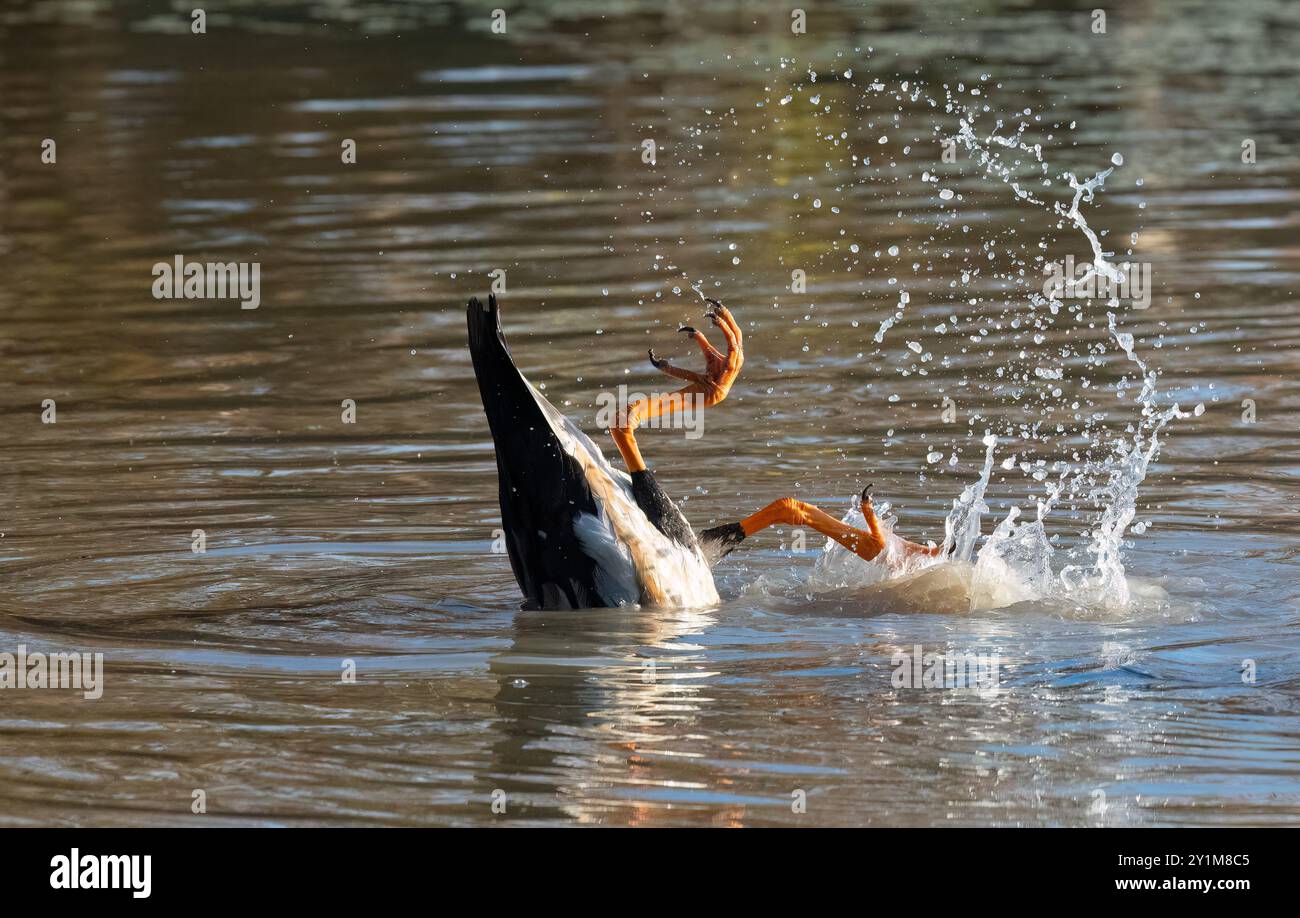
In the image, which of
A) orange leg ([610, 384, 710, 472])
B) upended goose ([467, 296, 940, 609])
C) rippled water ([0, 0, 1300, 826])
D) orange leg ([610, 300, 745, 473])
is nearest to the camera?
rippled water ([0, 0, 1300, 826])

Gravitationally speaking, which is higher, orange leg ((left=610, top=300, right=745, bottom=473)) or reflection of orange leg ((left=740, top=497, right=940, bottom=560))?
orange leg ((left=610, top=300, right=745, bottom=473))

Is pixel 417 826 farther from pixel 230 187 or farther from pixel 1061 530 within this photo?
pixel 230 187

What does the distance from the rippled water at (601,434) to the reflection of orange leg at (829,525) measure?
0.21 meters

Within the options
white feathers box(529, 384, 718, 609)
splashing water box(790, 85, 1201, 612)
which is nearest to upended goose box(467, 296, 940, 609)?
white feathers box(529, 384, 718, 609)

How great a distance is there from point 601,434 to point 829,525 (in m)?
2.81

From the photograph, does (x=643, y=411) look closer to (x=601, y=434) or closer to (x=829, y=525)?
(x=829, y=525)

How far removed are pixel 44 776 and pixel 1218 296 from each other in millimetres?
8338

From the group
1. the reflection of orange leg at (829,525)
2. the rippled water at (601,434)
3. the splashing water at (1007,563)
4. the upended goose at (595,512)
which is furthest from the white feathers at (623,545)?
the splashing water at (1007,563)

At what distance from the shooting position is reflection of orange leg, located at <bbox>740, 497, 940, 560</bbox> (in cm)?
779

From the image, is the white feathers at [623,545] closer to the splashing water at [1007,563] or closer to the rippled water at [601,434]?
the rippled water at [601,434]

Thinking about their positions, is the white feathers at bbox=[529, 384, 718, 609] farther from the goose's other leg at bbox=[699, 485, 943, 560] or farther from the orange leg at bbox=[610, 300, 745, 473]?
the orange leg at bbox=[610, 300, 745, 473]

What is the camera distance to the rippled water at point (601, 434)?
244 inches

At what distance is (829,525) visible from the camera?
7.83 metres
